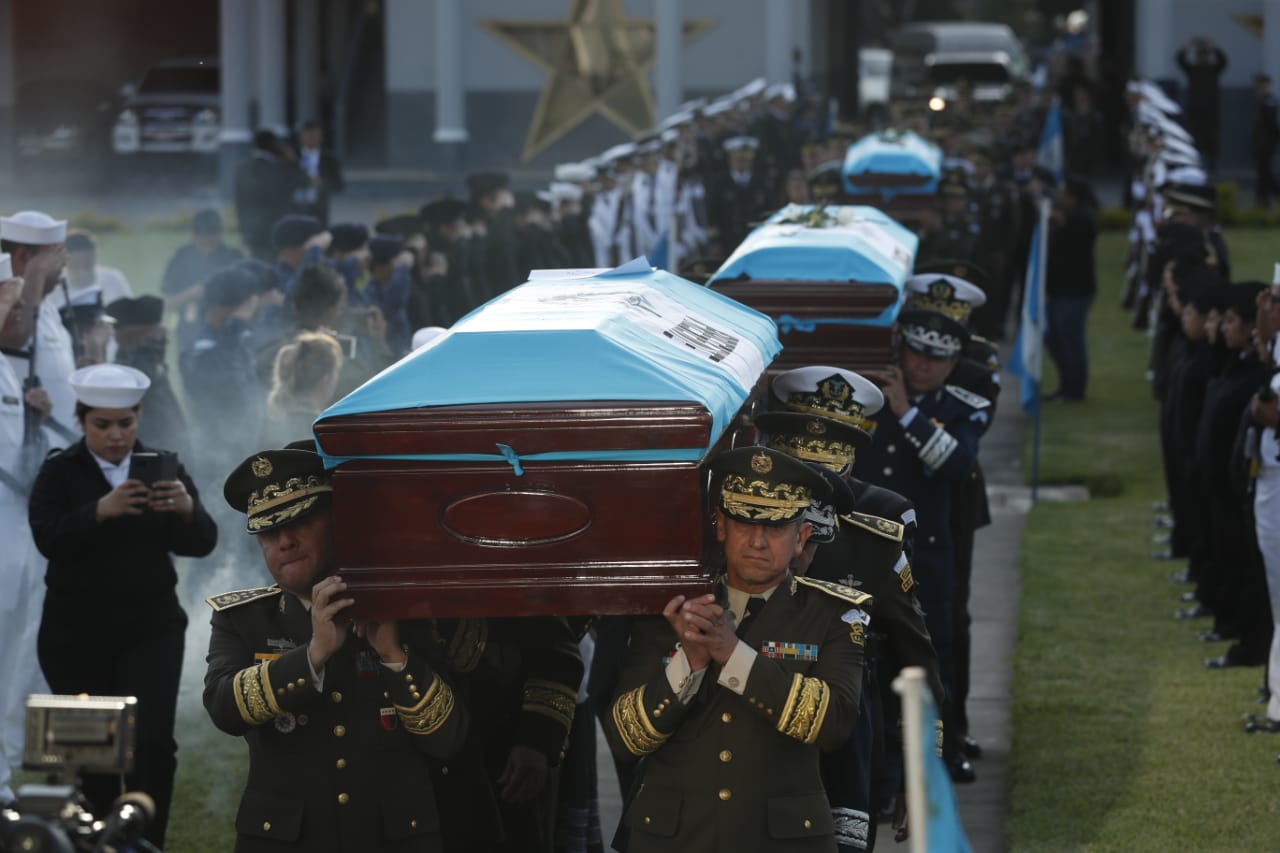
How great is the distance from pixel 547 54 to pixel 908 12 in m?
35.9

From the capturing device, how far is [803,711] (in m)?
4.43

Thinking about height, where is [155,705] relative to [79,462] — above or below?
below

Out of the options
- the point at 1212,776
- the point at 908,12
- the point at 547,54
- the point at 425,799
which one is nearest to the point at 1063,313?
the point at 1212,776

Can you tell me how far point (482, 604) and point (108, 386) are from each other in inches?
99.7

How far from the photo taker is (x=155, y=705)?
21.2 ft

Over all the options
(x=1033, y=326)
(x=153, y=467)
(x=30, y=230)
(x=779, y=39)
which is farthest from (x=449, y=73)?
(x=153, y=467)

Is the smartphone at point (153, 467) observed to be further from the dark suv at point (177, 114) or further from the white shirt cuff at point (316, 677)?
the dark suv at point (177, 114)

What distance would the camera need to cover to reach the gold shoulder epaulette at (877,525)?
17.4 feet

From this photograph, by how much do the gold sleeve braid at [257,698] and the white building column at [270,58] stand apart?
26.0 meters

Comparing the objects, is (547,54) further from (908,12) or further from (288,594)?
(908,12)

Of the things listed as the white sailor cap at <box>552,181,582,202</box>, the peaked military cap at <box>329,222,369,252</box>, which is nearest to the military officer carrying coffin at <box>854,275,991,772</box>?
the peaked military cap at <box>329,222,369,252</box>

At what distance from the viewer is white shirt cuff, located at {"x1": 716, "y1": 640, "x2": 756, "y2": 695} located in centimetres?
439

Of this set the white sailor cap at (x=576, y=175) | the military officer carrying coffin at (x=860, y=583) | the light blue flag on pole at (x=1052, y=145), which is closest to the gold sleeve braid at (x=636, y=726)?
the military officer carrying coffin at (x=860, y=583)

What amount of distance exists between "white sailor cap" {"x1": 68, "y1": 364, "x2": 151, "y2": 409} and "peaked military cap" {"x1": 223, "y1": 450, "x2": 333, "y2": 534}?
195 centimetres
